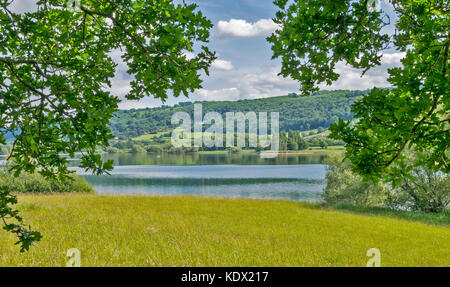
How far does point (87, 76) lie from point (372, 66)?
4327mm

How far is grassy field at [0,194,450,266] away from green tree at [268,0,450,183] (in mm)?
5150

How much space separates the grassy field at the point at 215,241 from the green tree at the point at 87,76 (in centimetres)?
497

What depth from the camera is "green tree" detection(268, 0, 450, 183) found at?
3.51 meters

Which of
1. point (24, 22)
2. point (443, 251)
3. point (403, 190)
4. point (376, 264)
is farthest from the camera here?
point (403, 190)

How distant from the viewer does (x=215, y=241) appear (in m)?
10.5

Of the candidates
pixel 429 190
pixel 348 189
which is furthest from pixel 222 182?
pixel 429 190

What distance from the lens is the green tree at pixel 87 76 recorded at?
3326 millimetres

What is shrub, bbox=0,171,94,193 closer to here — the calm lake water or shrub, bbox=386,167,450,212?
the calm lake water

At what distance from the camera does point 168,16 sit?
3449 millimetres

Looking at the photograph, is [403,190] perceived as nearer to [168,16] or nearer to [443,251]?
[443,251]

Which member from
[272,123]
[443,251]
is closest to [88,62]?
[443,251]

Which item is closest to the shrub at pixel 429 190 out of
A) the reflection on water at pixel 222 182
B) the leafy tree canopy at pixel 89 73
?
the reflection on water at pixel 222 182
